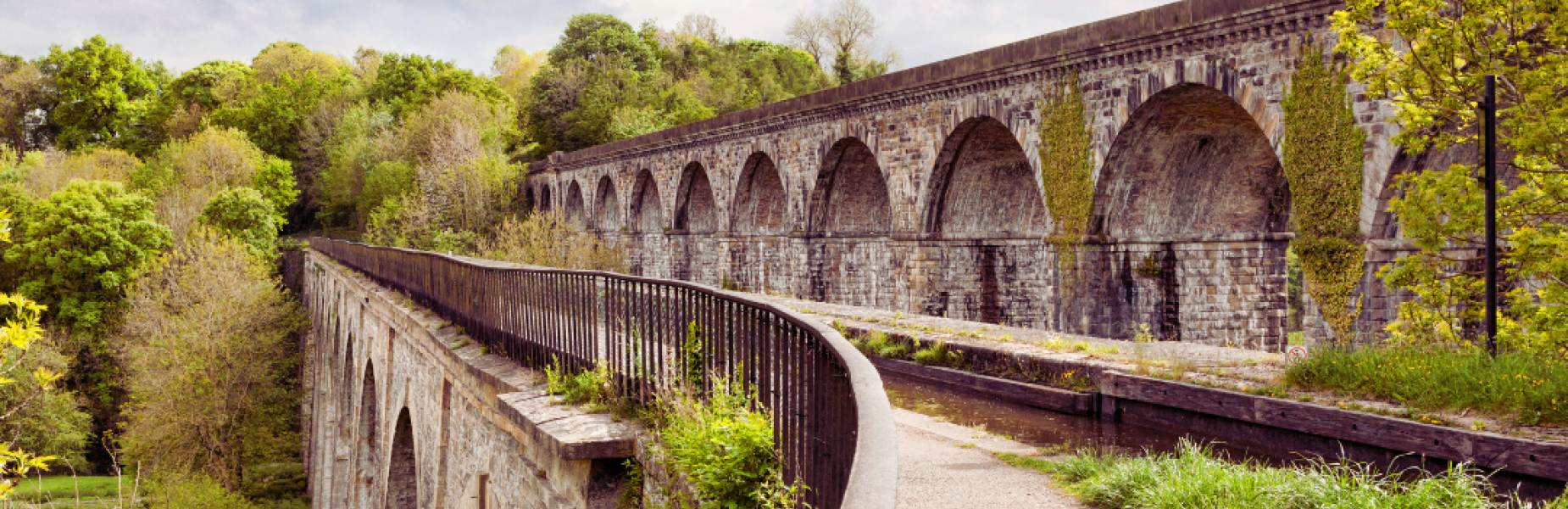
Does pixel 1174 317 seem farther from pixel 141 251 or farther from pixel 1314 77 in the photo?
pixel 141 251

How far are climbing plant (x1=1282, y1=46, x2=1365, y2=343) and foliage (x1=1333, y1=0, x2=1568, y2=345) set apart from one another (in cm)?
220

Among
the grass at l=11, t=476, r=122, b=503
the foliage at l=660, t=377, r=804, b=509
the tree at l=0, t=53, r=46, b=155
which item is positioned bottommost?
the grass at l=11, t=476, r=122, b=503

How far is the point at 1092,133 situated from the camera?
12945mm

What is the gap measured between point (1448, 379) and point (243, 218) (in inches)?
1695

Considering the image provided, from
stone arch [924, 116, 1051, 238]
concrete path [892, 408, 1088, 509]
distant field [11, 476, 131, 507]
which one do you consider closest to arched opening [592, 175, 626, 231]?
distant field [11, 476, 131, 507]

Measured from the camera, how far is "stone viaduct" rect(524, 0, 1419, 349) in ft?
36.0

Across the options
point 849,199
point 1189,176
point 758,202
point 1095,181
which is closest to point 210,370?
point 758,202

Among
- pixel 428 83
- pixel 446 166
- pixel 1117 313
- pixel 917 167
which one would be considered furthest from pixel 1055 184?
pixel 428 83

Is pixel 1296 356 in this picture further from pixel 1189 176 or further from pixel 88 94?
pixel 88 94

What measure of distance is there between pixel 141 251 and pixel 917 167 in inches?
1258

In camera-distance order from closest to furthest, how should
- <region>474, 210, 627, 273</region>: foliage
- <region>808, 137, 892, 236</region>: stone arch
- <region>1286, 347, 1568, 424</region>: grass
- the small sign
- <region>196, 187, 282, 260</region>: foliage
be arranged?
<region>1286, 347, 1568, 424</region>: grass → the small sign → <region>808, 137, 892, 236</region>: stone arch → <region>474, 210, 627, 273</region>: foliage → <region>196, 187, 282, 260</region>: foliage

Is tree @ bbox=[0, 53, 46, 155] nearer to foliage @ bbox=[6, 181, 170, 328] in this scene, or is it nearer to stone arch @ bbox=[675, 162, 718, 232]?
foliage @ bbox=[6, 181, 170, 328]

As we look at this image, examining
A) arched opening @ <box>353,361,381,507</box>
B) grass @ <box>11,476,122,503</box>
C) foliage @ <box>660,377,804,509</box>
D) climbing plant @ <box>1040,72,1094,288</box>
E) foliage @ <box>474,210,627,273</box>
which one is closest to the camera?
foliage @ <box>660,377,804,509</box>

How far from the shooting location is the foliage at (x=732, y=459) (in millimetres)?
3469
